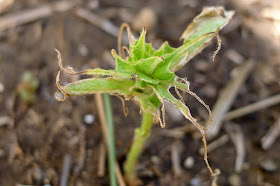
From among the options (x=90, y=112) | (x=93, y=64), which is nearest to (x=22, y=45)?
(x=93, y=64)

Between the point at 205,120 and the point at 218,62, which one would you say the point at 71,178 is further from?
the point at 218,62

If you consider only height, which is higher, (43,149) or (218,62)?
(218,62)

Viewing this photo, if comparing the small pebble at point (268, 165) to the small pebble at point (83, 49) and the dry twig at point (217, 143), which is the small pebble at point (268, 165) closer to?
the dry twig at point (217, 143)

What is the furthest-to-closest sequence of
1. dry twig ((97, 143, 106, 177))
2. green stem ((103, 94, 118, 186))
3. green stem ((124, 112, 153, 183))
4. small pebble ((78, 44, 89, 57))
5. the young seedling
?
small pebble ((78, 44, 89, 57)), dry twig ((97, 143, 106, 177)), green stem ((103, 94, 118, 186)), green stem ((124, 112, 153, 183)), the young seedling

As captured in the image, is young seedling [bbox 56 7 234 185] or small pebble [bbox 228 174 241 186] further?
small pebble [bbox 228 174 241 186]

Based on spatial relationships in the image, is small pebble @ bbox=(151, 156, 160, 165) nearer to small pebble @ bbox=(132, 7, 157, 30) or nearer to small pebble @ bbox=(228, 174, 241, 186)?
small pebble @ bbox=(228, 174, 241, 186)

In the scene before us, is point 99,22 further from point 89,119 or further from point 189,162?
point 189,162

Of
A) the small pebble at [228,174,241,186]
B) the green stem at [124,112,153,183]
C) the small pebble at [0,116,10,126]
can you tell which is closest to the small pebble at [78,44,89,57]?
the small pebble at [0,116,10,126]
